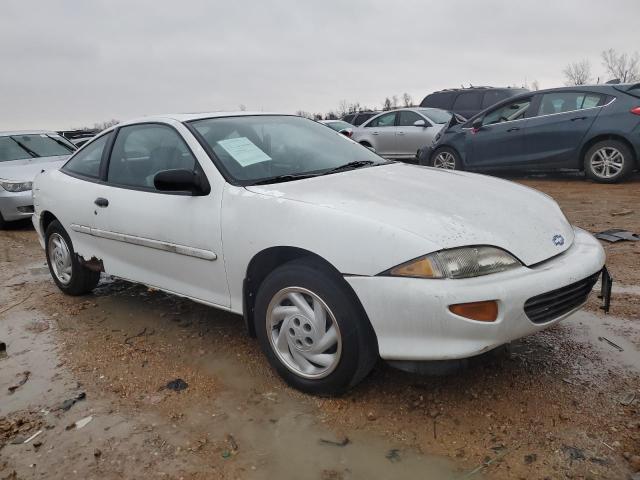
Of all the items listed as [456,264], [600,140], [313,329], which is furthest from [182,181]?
[600,140]

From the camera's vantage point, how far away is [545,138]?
8523 mm

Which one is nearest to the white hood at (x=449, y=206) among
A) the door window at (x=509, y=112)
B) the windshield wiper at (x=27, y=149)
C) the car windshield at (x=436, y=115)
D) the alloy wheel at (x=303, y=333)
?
the alloy wheel at (x=303, y=333)

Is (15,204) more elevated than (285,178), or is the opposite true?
(285,178)

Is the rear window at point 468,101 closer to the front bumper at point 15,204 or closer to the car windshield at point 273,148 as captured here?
the front bumper at point 15,204

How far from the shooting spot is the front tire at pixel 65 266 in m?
4.46

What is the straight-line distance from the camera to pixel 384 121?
12930mm

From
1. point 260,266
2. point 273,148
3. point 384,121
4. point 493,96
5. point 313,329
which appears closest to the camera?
point 313,329

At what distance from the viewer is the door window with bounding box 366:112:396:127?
41.8 feet

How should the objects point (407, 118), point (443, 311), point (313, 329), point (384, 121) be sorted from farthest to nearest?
1. point (384, 121)
2. point (407, 118)
3. point (313, 329)
4. point (443, 311)

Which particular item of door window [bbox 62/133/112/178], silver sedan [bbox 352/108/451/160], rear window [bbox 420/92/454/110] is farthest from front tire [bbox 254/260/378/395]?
rear window [bbox 420/92/454/110]

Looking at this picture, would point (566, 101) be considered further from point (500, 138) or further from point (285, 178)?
point (285, 178)

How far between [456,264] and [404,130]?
1029cm

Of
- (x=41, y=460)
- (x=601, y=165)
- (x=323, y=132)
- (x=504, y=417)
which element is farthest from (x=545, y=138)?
(x=41, y=460)

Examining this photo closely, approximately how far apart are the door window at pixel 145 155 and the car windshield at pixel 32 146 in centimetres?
590
